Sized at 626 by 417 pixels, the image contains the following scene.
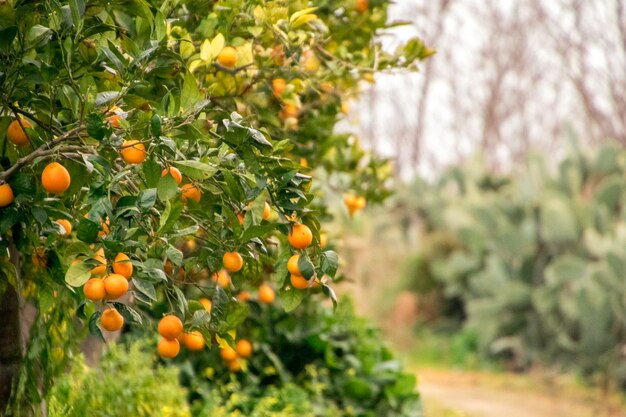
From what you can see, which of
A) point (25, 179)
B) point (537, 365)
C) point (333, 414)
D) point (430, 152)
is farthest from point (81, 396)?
point (430, 152)

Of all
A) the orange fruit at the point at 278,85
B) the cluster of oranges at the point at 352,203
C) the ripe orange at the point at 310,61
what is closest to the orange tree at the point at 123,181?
the orange fruit at the point at 278,85

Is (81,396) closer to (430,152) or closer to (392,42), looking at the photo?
(392,42)

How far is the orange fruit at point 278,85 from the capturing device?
3.44 m

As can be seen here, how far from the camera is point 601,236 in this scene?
30.1ft

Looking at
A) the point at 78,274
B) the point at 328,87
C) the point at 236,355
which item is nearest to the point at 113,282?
the point at 78,274

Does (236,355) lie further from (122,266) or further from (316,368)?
(122,266)

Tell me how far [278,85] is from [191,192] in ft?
4.24

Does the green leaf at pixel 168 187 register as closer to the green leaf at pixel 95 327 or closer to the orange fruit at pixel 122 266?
the orange fruit at pixel 122 266

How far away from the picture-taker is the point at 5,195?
Result: 2.13 m

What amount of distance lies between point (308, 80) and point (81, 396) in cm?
150

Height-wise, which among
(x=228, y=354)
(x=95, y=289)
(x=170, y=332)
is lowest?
(x=228, y=354)

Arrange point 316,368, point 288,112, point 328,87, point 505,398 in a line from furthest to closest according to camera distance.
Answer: point 505,398
point 316,368
point 328,87
point 288,112

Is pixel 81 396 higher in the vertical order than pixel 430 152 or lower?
lower

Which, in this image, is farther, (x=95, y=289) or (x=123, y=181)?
(x=123, y=181)
